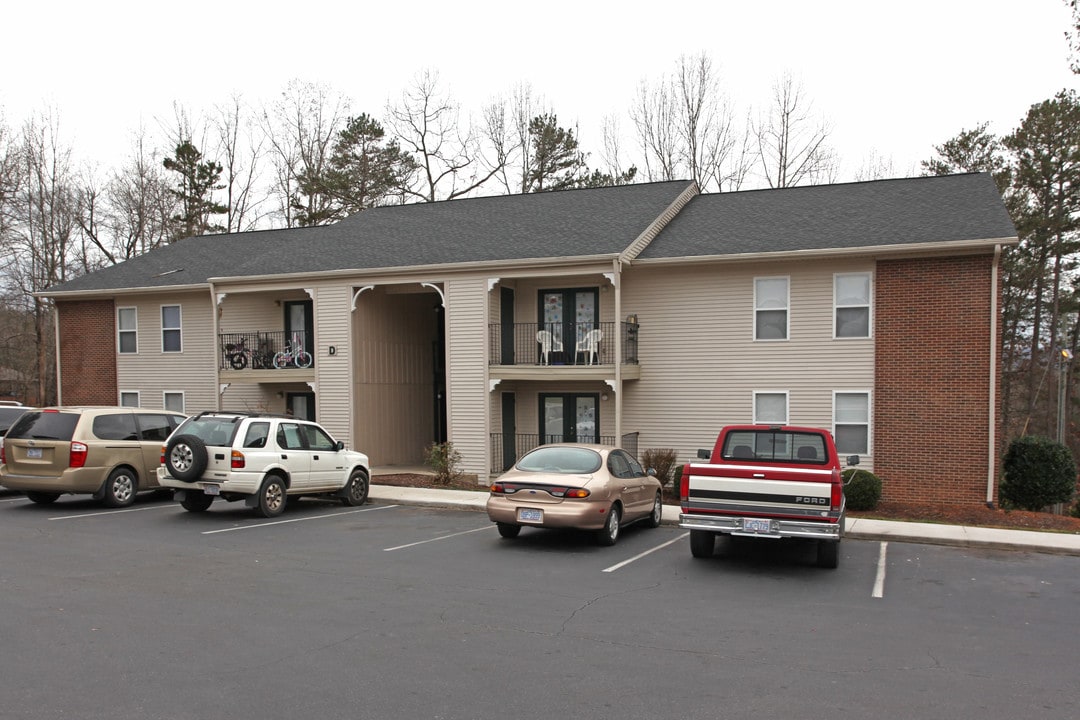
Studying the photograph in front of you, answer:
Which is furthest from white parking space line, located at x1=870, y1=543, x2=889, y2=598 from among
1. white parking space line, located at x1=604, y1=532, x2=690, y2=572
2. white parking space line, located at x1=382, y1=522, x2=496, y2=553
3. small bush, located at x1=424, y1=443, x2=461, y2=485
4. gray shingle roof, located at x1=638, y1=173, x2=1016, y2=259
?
small bush, located at x1=424, y1=443, x2=461, y2=485

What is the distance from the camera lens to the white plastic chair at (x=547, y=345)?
20.3 metres

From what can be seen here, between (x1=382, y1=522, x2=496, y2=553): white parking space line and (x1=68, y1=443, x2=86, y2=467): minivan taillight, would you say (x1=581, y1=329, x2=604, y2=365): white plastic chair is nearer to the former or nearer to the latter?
(x1=382, y1=522, x2=496, y2=553): white parking space line

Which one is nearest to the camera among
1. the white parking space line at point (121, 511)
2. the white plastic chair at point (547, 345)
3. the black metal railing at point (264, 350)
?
the white parking space line at point (121, 511)

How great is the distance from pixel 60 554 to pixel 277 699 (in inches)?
259

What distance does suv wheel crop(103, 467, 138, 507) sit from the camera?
14.6m

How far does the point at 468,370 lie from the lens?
20297 millimetres

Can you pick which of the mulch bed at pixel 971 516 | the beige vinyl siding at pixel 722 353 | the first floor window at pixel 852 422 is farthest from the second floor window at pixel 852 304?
the mulch bed at pixel 971 516

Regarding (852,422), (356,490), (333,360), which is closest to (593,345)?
(852,422)

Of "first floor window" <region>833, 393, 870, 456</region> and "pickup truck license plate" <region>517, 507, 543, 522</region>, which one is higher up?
"first floor window" <region>833, 393, 870, 456</region>

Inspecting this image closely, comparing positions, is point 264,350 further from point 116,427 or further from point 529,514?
point 529,514

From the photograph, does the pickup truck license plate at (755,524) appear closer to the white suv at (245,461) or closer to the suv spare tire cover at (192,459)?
the white suv at (245,461)

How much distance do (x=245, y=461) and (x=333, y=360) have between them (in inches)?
322

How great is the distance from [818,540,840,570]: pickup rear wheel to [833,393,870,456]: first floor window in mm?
8343

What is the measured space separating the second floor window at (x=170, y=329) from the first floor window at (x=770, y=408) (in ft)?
55.8
